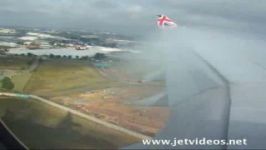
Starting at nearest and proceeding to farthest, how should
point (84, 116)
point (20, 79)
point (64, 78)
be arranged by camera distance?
point (84, 116) < point (20, 79) < point (64, 78)

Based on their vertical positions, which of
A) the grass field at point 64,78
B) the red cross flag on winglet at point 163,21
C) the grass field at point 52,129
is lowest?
the grass field at point 52,129

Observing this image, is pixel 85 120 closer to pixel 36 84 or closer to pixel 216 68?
Answer: pixel 36 84

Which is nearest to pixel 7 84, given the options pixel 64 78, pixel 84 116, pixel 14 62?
pixel 64 78

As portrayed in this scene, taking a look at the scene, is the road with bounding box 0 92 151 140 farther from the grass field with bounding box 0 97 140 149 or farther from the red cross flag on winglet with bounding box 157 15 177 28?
the red cross flag on winglet with bounding box 157 15 177 28

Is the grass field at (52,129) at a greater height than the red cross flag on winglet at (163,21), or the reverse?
the red cross flag on winglet at (163,21)

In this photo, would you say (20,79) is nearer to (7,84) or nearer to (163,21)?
(7,84)

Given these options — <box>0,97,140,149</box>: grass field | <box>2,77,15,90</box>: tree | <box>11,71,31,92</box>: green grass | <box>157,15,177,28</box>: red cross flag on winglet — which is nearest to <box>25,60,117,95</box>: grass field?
<box>11,71,31,92</box>: green grass

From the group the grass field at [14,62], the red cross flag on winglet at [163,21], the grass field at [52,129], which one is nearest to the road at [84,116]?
the grass field at [52,129]

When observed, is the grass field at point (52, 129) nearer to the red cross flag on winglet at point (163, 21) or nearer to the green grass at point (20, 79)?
the green grass at point (20, 79)
